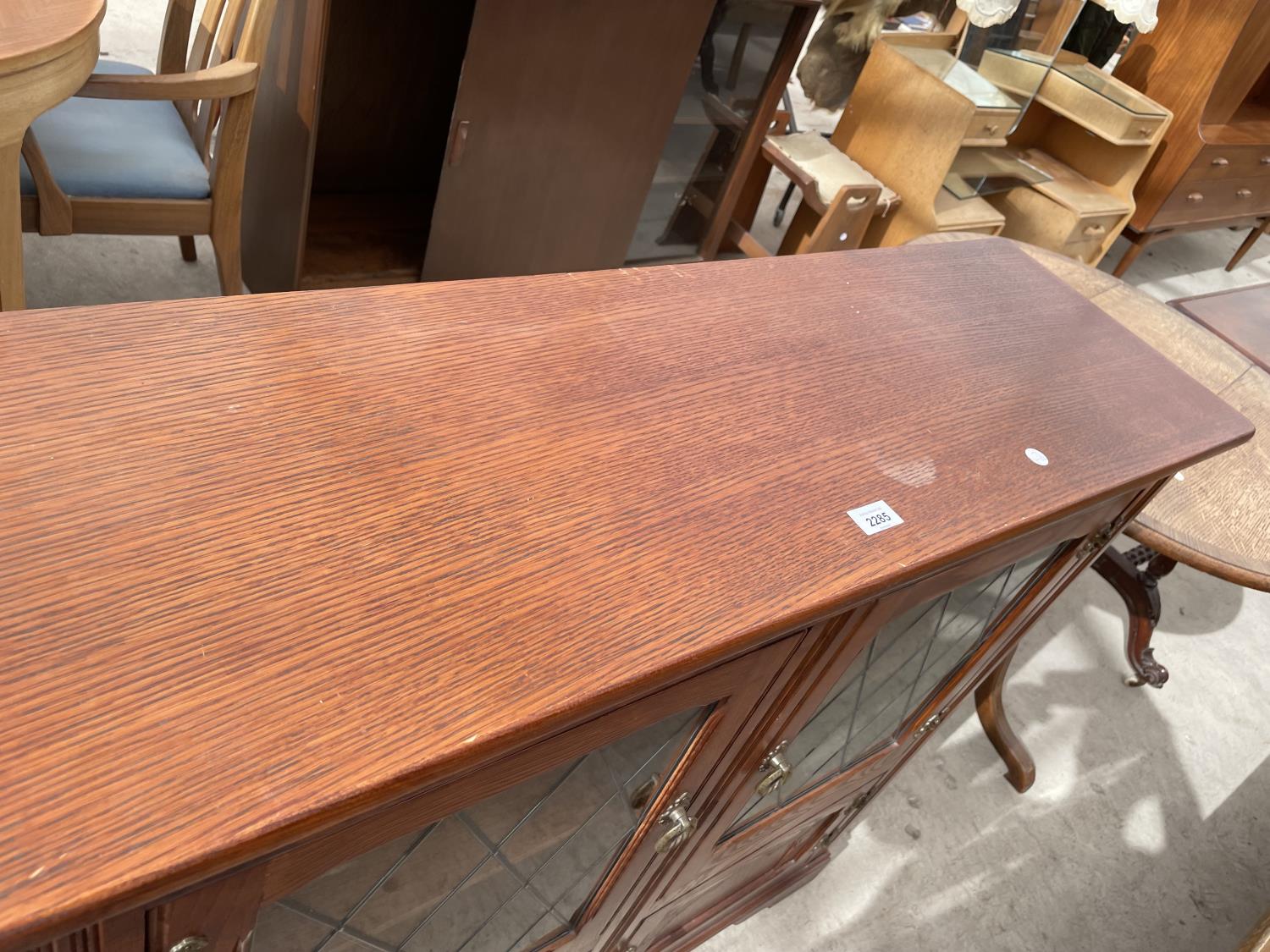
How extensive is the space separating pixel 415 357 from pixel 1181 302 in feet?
8.47

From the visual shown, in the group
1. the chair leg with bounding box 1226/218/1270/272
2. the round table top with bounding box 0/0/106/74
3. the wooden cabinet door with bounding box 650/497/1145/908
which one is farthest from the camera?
the chair leg with bounding box 1226/218/1270/272

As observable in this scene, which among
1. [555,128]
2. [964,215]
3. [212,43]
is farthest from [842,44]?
[212,43]

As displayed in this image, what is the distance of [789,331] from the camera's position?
3.19 feet

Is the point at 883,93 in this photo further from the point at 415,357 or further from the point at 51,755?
the point at 51,755

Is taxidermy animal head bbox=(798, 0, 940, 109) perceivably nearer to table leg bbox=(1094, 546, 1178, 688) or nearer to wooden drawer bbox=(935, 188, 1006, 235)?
wooden drawer bbox=(935, 188, 1006, 235)

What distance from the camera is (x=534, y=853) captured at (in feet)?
2.67

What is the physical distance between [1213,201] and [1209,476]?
8.84 ft

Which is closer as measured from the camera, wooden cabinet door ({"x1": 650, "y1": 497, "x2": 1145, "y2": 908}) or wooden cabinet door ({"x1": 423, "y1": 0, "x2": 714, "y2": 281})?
wooden cabinet door ({"x1": 650, "y1": 497, "x2": 1145, "y2": 908})

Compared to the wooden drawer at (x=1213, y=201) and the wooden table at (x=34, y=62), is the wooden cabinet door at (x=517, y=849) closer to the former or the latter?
the wooden table at (x=34, y=62)

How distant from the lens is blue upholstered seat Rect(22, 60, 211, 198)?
5.39 ft

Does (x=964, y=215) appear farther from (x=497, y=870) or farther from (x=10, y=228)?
(x=497, y=870)

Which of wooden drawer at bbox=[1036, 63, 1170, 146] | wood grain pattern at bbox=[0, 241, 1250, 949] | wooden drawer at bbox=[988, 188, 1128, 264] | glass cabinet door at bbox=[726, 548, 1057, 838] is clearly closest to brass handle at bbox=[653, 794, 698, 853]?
glass cabinet door at bbox=[726, 548, 1057, 838]

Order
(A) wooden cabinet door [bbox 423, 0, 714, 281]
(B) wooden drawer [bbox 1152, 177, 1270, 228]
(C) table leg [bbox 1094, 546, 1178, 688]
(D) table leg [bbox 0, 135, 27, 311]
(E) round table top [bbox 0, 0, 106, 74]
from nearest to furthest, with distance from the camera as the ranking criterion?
(E) round table top [bbox 0, 0, 106, 74] < (D) table leg [bbox 0, 135, 27, 311] < (A) wooden cabinet door [bbox 423, 0, 714, 281] < (C) table leg [bbox 1094, 546, 1178, 688] < (B) wooden drawer [bbox 1152, 177, 1270, 228]

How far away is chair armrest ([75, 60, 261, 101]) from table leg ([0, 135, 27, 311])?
0.14 metres
